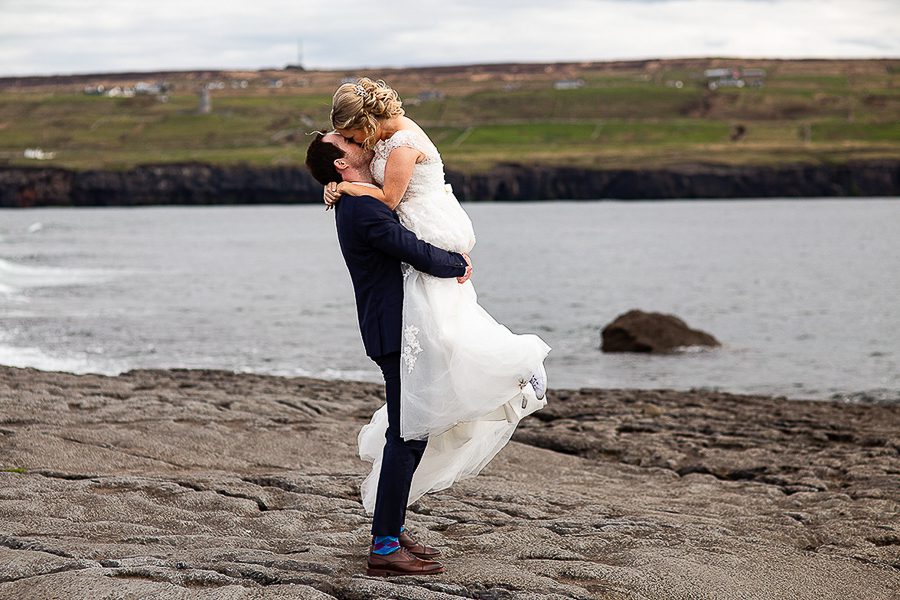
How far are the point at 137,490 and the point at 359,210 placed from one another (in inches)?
133

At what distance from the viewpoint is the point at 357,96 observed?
5969mm

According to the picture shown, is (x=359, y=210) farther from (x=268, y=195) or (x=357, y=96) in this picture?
(x=268, y=195)

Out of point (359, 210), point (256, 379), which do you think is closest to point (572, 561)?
point (359, 210)

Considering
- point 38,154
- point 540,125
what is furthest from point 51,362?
point 540,125

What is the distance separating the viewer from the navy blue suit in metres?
6.01

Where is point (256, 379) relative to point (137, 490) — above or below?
below

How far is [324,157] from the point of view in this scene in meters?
6.15

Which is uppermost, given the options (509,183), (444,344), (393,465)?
(444,344)

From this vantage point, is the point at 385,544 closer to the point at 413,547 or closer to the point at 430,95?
the point at 413,547

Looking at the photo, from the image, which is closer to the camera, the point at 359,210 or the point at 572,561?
A: the point at 359,210

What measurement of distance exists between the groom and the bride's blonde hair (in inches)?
6.2

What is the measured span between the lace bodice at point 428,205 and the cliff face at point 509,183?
12984cm

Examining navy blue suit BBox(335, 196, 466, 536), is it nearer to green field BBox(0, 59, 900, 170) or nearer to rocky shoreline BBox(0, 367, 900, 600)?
rocky shoreline BBox(0, 367, 900, 600)

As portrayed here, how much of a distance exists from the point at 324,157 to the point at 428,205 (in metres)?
0.65
